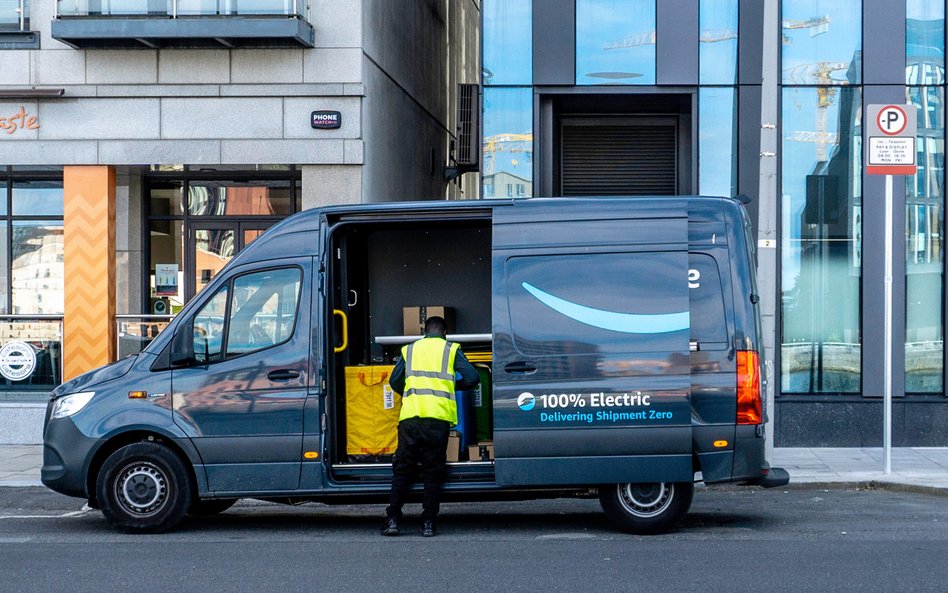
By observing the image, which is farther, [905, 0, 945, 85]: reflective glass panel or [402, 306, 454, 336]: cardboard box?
[905, 0, 945, 85]: reflective glass panel

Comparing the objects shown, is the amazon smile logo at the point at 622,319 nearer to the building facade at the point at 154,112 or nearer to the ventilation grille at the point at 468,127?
the building facade at the point at 154,112

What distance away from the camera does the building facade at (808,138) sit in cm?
1463

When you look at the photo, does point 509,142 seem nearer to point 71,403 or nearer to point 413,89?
point 413,89

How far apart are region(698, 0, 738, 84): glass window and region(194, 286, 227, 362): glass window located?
7.58m

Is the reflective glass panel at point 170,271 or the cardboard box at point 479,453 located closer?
the cardboard box at point 479,453

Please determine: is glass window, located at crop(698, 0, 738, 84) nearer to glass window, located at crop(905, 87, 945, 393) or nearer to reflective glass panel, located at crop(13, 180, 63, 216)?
glass window, located at crop(905, 87, 945, 393)

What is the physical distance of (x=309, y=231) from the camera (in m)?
9.49

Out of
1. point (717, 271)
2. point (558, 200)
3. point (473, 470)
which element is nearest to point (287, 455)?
point (473, 470)

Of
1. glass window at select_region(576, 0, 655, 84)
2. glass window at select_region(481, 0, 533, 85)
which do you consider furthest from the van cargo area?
glass window at select_region(576, 0, 655, 84)

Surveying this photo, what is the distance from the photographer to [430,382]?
912 cm

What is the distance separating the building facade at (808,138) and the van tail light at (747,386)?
581 cm

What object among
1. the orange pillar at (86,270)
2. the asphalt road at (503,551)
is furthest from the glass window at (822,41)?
the orange pillar at (86,270)

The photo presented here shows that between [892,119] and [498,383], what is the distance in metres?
5.56

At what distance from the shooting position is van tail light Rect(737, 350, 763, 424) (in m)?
9.01
